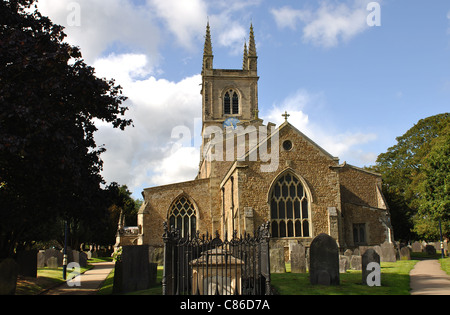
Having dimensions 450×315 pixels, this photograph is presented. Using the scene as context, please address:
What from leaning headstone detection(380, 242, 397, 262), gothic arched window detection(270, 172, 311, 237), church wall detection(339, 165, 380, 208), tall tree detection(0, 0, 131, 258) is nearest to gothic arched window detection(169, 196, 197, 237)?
gothic arched window detection(270, 172, 311, 237)

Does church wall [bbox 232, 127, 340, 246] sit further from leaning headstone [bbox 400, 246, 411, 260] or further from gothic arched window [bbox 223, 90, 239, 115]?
gothic arched window [bbox 223, 90, 239, 115]

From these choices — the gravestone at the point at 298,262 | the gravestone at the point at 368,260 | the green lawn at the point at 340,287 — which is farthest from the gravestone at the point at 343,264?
the gravestone at the point at 368,260

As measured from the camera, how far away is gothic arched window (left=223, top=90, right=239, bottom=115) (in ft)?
162

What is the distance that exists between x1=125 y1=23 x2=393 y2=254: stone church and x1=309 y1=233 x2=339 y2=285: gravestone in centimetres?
1017

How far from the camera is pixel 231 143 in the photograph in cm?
3416

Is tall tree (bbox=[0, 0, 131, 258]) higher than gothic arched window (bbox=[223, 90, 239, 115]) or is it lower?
lower

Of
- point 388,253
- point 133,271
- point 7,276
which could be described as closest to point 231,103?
point 388,253

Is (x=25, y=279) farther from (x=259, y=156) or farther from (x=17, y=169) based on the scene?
(x=259, y=156)

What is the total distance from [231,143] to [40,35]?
22959mm

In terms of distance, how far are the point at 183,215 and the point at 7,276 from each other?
60.3 ft

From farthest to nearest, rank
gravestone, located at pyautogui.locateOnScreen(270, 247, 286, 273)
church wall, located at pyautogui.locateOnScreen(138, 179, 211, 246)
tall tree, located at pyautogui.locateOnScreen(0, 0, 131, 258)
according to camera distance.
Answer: church wall, located at pyautogui.locateOnScreen(138, 179, 211, 246)
gravestone, located at pyautogui.locateOnScreen(270, 247, 286, 273)
tall tree, located at pyautogui.locateOnScreen(0, 0, 131, 258)

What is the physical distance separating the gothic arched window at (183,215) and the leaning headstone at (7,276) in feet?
58.2
